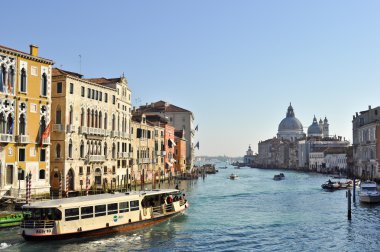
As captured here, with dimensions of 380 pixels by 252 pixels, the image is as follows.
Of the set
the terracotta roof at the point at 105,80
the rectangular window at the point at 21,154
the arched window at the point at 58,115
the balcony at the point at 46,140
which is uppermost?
the terracotta roof at the point at 105,80

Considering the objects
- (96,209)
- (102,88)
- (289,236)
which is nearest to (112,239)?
(96,209)

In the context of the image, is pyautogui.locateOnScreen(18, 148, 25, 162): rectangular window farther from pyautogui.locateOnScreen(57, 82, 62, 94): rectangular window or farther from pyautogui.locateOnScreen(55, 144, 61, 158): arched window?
pyautogui.locateOnScreen(57, 82, 62, 94): rectangular window

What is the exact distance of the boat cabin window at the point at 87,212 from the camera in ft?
71.4

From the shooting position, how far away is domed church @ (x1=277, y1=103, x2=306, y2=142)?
7249 inches

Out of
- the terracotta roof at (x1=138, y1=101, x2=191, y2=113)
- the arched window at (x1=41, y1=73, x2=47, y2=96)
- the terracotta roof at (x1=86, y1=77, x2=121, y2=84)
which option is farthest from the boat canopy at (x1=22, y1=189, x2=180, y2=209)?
the terracotta roof at (x1=138, y1=101, x2=191, y2=113)

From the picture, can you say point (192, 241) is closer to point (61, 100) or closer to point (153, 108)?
point (61, 100)

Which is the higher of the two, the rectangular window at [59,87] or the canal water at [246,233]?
the rectangular window at [59,87]

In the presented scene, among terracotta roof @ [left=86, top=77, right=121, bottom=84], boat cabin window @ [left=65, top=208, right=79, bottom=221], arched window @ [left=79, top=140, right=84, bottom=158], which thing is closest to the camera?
boat cabin window @ [left=65, top=208, right=79, bottom=221]

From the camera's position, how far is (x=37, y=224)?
20.4 m

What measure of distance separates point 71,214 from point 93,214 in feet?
3.91

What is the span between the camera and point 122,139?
1727 inches

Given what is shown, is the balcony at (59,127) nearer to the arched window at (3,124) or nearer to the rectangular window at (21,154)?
the rectangular window at (21,154)

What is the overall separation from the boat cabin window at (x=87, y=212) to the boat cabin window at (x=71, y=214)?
0.26m

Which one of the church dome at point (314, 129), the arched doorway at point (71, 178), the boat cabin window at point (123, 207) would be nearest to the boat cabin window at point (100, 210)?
the boat cabin window at point (123, 207)
